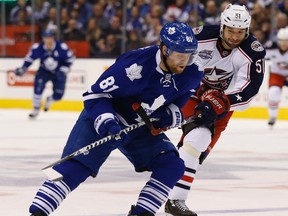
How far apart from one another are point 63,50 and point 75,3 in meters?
1.73

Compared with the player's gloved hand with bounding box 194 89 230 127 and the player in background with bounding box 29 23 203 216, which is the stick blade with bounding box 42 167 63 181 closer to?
the player in background with bounding box 29 23 203 216

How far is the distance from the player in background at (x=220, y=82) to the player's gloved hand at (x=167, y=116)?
51 cm

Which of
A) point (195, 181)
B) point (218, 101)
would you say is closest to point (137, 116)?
point (218, 101)

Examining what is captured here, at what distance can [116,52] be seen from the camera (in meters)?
15.8

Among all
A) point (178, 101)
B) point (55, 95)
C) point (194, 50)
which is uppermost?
point (194, 50)

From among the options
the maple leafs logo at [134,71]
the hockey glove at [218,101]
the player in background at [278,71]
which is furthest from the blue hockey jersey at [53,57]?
the maple leafs logo at [134,71]

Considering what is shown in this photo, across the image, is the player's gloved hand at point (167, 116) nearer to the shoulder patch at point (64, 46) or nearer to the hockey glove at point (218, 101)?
the hockey glove at point (218, 101)

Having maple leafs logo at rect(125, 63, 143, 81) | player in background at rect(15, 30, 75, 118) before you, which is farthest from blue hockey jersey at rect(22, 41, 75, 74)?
maple leafs logo at rect(125, 63, 143, 81)

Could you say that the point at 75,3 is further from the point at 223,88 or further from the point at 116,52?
the point at 223,88

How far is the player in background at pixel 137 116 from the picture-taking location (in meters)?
4.69

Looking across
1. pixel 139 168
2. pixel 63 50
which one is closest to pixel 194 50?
pixel 139 168

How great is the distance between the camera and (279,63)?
13.5 m

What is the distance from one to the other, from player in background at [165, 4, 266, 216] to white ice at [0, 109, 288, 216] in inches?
9.1

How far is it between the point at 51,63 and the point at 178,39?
10538 millimetres
